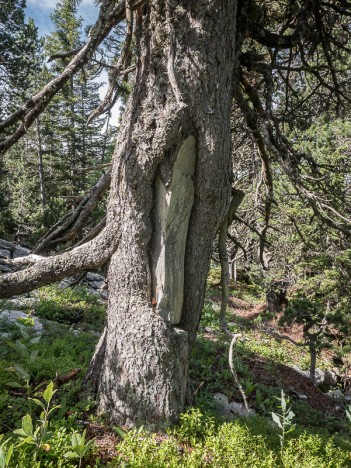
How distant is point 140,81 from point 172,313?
1861 mm

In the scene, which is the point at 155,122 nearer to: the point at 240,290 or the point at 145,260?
the point at 145,260

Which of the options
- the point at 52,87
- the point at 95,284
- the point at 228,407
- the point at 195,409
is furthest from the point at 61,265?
the point at 95,284

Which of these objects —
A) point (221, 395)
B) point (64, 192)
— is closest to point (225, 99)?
point (221, 395)

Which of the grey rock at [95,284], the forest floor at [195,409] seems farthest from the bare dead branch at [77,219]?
the grey rock at [95,284]

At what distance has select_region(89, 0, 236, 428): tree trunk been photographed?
2.42 m

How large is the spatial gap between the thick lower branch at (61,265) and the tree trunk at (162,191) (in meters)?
0.11

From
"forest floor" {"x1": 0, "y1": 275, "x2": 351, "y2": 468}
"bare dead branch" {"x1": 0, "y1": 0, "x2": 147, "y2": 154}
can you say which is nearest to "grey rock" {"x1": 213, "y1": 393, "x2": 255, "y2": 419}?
"forest floor" {"x1": 0, "y1": 275, "x2": 351, "y2": 468}

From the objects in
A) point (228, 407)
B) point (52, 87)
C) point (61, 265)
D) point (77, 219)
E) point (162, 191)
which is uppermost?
point (52, 87)

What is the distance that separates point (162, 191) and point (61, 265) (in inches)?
38.7

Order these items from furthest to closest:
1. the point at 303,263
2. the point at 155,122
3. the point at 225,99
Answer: the point at 303,263
the point at 225,99
the point at 155,122

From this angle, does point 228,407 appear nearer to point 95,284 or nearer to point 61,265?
point 61,265

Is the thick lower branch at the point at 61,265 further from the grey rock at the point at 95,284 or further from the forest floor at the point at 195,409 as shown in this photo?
the grey rock at the point at 95,284

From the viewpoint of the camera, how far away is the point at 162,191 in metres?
2.51

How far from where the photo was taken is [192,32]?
2.42 meters
